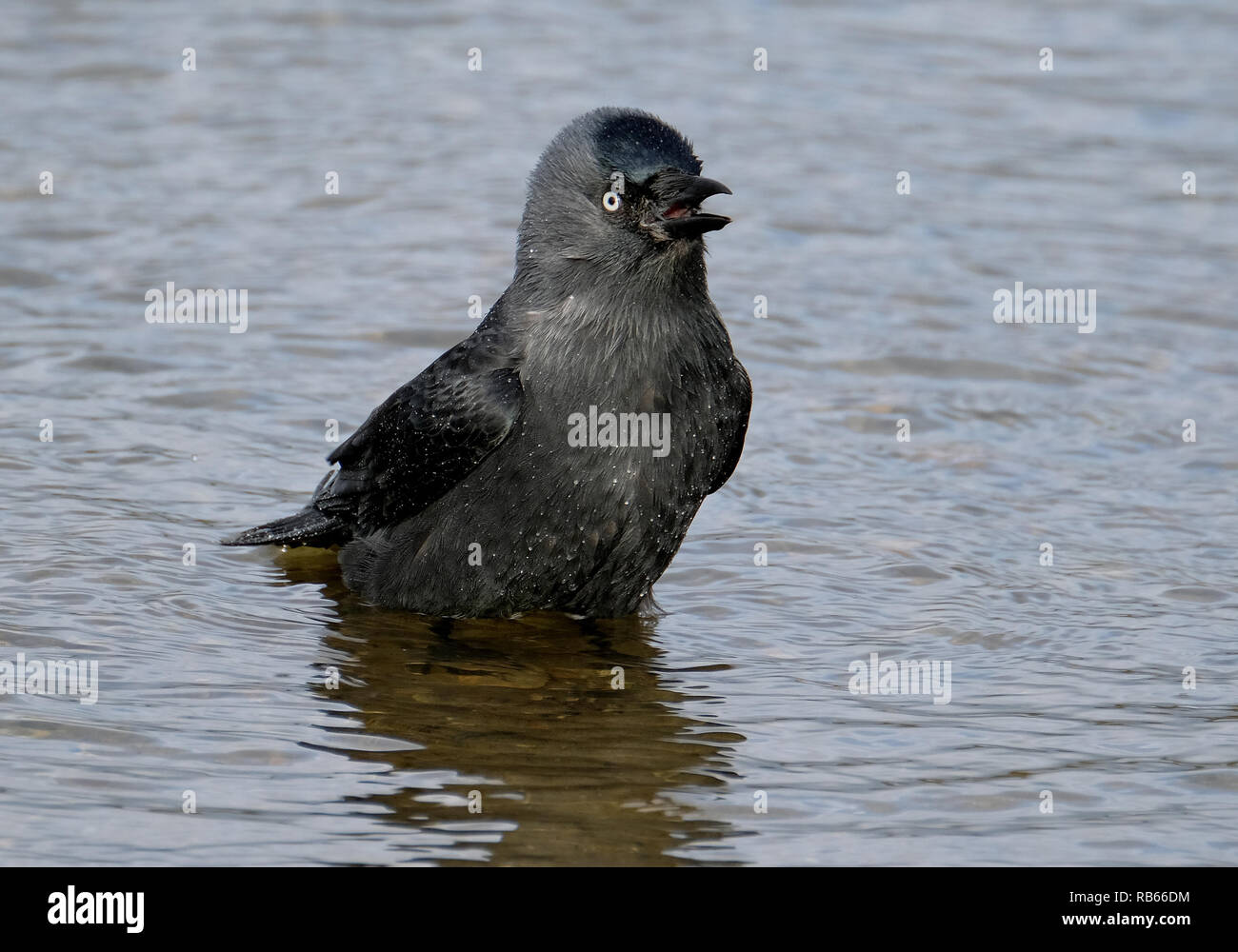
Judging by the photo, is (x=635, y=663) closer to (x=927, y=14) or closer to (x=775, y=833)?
(x=775, y=833)

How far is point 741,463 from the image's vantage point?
866cm

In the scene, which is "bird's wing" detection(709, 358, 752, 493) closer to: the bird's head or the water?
the bird's head

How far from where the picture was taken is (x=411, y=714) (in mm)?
6125

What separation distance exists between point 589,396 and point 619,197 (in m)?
0.71

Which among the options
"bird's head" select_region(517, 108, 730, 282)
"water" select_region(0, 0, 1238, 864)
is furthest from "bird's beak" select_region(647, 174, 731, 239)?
"water" select_region(0, 0, 1238, 864)

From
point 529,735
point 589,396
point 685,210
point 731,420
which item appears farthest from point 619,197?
point 529,735

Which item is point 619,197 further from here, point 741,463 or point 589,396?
point 741,463

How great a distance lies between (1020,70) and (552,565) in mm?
9581

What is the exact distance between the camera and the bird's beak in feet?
20.2

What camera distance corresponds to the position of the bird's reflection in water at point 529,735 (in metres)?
5.25

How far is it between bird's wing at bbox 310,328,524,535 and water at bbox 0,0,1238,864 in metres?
0.44

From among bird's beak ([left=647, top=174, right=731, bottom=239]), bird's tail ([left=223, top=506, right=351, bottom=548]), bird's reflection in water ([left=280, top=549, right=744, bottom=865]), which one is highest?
bird's beak ([left=647, top=174, right=731, bottom=239])
